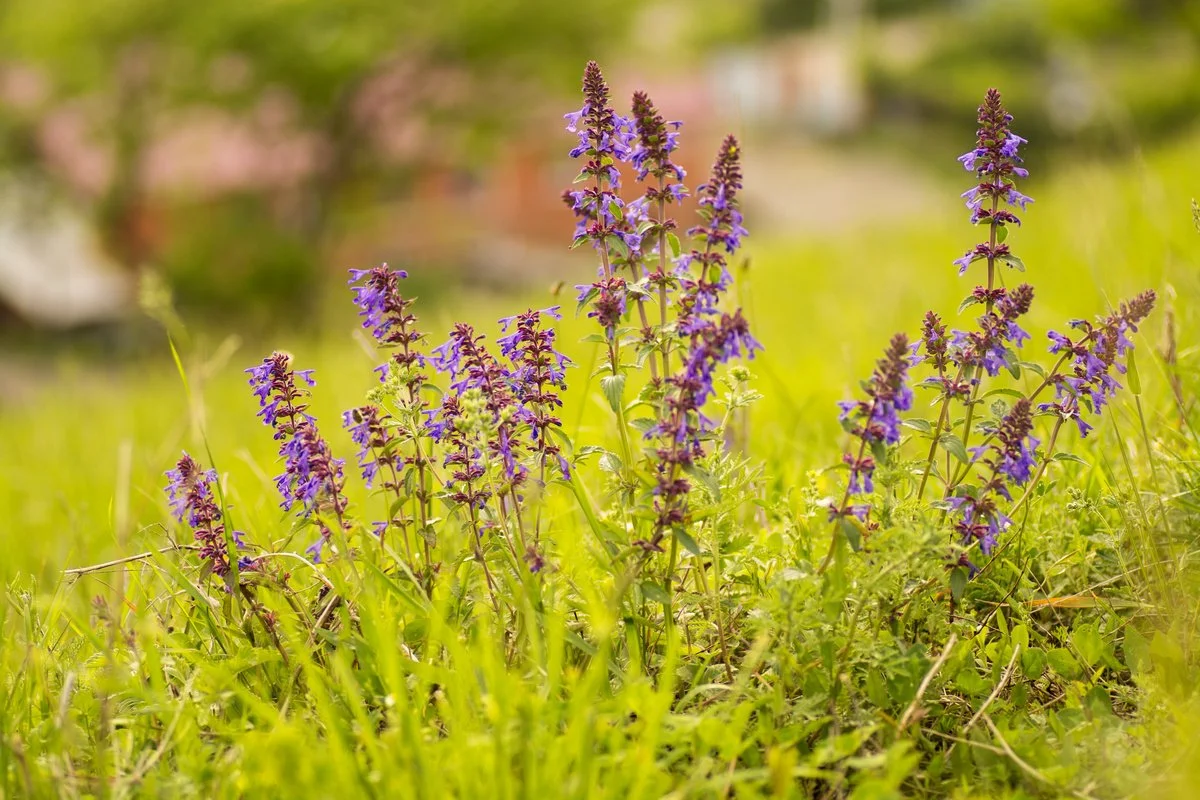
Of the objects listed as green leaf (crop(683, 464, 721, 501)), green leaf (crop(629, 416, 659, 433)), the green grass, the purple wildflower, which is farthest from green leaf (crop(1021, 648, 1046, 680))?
green leaf (crop(629, 416, 659, 433))

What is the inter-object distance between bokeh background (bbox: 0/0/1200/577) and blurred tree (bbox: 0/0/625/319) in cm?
5

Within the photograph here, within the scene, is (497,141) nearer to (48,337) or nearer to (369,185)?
(369,185)

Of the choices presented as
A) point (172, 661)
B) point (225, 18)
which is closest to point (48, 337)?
point (225, 18)

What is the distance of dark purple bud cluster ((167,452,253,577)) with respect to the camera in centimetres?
192

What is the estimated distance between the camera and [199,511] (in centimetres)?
192

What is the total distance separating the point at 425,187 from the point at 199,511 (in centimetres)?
2163

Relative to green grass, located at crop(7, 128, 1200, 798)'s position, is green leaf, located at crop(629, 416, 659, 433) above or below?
above

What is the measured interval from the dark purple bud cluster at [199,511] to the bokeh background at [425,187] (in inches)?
17.2

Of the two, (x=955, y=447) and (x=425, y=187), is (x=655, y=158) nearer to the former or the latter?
(x=955, y=447)

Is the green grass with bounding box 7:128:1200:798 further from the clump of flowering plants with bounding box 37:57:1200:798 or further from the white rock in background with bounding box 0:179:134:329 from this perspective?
the white rock in background with bounding box 0:179:134:329

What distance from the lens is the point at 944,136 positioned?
28.1 m

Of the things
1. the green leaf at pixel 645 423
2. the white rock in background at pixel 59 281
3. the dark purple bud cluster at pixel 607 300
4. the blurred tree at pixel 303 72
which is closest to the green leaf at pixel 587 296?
the dark purple bud cluster at pixel 607 300

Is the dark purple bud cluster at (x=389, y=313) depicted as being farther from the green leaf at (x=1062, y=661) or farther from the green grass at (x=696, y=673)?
the green leaf at (x=1062, y=661)

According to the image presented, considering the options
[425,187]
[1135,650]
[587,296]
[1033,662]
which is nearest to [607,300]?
[587,296]
